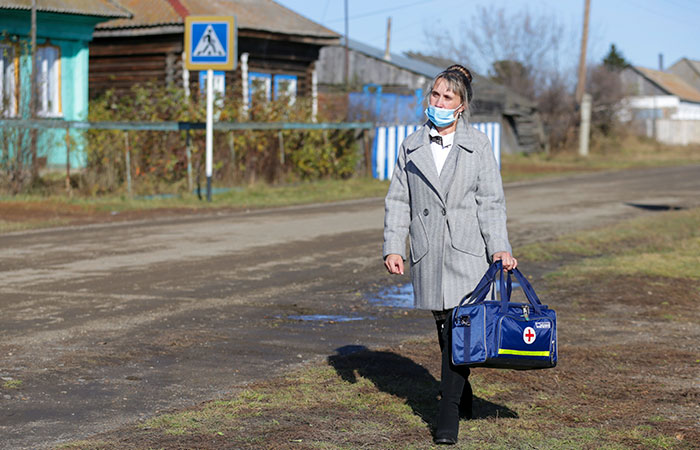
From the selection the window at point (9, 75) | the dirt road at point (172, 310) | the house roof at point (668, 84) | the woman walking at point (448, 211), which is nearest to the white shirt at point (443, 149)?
the woman walking at point (448, 211)

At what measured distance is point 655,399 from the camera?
18.3 feet

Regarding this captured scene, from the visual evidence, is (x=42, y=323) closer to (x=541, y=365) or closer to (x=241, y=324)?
(x=241, y=324)

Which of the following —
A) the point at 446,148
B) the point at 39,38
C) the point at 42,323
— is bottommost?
the point at 42,323

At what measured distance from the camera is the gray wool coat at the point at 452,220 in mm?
4992

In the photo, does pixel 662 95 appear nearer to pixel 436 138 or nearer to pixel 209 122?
pixel 209 122

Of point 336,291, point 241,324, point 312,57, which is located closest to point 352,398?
point 241,324

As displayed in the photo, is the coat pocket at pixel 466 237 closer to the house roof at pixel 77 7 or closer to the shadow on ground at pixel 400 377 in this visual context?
the shadow on ground at pixel 400 377

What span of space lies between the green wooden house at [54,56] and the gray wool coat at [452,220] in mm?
14765

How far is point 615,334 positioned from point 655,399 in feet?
6.34

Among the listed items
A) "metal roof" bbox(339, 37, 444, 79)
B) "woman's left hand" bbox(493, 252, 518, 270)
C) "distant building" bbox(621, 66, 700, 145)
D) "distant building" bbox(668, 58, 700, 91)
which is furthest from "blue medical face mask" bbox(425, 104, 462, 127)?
"distant building" bbox(668, 58, 700, 91)

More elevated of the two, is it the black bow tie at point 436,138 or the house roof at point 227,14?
the house roof at point 227,14

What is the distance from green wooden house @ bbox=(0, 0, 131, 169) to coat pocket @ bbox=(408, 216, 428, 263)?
14.8 m

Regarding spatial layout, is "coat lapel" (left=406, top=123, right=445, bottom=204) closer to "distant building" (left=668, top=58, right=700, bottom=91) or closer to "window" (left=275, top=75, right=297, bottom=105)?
"window" (left=275, top=75, right=297, bottom=105)

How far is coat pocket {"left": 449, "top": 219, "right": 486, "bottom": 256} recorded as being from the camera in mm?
4996
